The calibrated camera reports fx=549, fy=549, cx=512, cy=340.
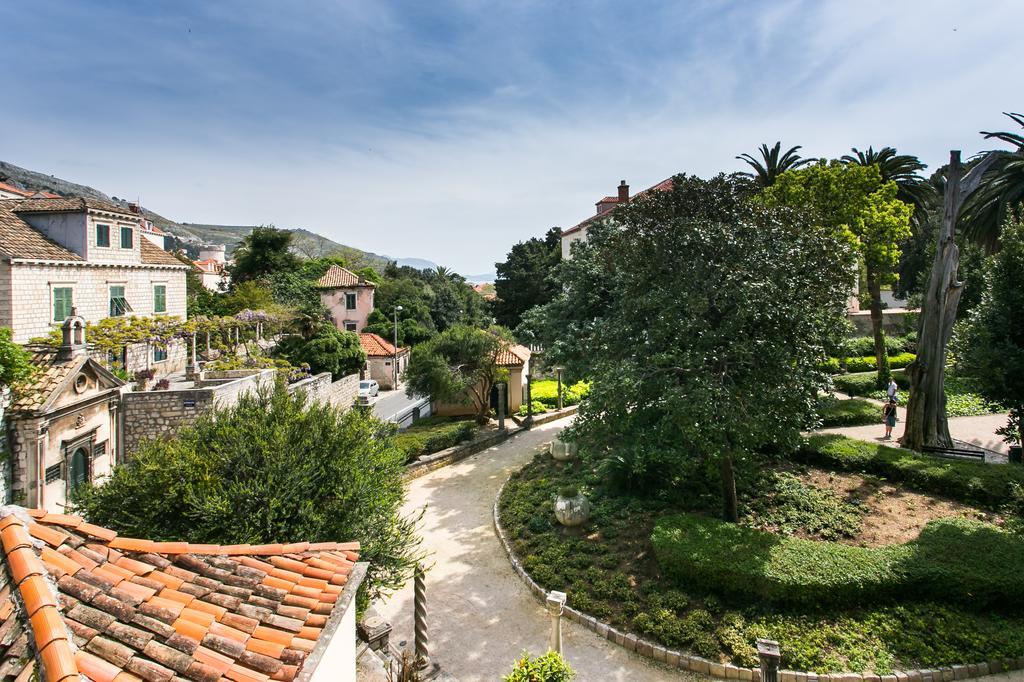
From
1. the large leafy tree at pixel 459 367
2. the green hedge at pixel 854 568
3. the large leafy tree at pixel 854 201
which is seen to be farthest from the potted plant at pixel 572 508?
the large leafy tree at pixel 854 201

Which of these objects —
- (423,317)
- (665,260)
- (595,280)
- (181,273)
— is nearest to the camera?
(665,260)

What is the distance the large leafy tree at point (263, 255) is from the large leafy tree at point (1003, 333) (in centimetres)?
5273

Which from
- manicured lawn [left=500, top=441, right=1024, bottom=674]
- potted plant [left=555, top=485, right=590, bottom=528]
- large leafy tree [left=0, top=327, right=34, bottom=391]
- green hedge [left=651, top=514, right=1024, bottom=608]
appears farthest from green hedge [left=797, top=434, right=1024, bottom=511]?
large leafy tree [left=0, top=327, right=34, bottom=391]

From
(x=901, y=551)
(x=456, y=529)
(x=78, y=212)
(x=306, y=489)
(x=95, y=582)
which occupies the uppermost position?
(x=78, y=212)

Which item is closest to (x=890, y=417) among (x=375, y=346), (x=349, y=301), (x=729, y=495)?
(x=729, y=495)

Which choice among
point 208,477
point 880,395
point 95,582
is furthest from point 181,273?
point 880,395

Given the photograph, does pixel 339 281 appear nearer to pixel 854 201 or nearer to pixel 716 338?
pixel 854 201

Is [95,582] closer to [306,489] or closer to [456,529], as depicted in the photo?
[306,489]

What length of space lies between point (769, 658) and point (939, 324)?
14237 millimetres

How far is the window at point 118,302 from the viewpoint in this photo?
82.2 ft

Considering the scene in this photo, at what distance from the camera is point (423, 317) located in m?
50.3

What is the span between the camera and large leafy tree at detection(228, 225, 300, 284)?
177 ft

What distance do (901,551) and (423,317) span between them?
43.3 metres

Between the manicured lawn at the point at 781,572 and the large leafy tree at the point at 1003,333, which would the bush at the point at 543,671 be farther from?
the large leafy tree at the point at 1003,333
